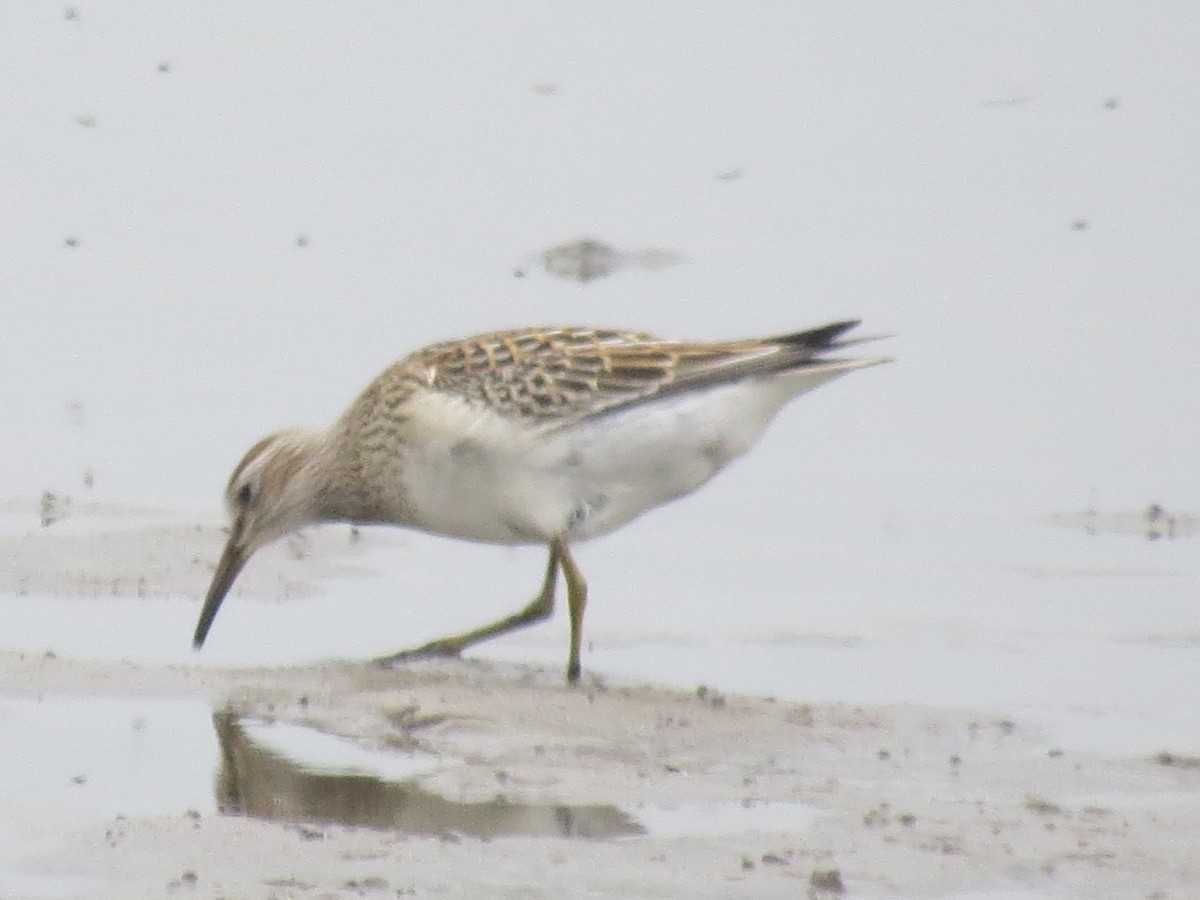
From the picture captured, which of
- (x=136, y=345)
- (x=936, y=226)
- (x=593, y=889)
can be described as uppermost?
(x=936, y=226)

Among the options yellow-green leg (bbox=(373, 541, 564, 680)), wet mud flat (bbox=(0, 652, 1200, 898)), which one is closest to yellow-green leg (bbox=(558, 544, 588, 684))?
yellow-green leg (bbox=(373, 541, 564, 680))

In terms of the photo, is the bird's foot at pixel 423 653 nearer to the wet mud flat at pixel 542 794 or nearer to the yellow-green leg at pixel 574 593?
the wet mud flat at pixel 542 794

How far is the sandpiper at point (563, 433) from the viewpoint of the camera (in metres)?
10.1

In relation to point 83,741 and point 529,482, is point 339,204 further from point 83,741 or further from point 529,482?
point 83,741

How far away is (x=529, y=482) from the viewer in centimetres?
1005

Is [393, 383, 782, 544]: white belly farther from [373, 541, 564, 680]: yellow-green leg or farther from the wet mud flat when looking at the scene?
the wet mud flat

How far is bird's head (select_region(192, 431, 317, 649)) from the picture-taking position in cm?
1059

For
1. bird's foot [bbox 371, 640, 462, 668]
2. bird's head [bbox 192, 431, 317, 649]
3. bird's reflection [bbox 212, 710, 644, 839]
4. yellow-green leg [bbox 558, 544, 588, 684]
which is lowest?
bird's reflection [bbox 212, 710, 644, 839]

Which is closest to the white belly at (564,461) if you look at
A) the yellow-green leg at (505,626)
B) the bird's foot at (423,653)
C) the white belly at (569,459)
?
the white belly at (569,459)

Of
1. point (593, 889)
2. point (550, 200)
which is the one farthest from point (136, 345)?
point (593, 889)

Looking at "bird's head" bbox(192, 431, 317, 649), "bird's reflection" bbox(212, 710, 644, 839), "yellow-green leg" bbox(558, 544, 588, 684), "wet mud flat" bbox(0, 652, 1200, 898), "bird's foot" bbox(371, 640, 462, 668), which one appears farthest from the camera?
"bird's head" bbox(192, 431, 317, 649)

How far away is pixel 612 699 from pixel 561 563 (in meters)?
0.75

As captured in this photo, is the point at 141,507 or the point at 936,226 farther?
the point at 936,226

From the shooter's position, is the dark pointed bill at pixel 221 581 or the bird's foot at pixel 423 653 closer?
the bird's foot at pixel 423 653
